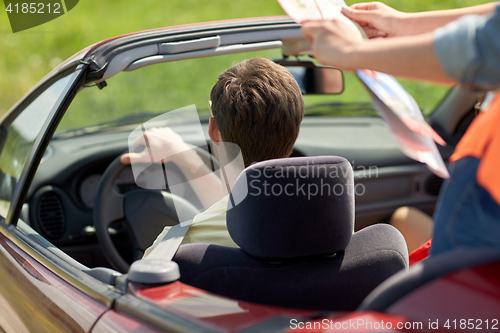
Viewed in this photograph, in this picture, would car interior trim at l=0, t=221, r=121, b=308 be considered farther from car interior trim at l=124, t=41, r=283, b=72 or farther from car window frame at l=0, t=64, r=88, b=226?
car interior trim at l=124, t=41, r=283, b=72

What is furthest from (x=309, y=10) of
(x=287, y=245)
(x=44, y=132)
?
(x=44, y=132)

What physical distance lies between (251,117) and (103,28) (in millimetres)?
11342

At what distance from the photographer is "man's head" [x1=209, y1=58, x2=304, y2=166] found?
1794 millimetres

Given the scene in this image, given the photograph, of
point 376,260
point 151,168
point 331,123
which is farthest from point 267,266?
point 331,123

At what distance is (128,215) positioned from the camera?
285 centimetres

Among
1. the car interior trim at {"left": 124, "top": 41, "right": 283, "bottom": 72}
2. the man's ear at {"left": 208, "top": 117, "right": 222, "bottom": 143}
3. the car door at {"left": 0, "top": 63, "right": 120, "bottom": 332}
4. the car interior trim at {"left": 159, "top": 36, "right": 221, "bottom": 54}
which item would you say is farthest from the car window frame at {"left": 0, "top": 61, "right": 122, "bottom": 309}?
the man's ear at {"left": 208, "top": 117, "right": 222, "bottom": 143}

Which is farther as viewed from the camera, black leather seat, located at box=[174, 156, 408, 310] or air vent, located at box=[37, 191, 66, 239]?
air vent, located at box=[37, 191, 66, 239]

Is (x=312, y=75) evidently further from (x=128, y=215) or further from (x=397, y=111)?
(x=397, y=111)

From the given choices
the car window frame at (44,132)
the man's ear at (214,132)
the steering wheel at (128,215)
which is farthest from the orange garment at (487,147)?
the steering wheel at (128,215)

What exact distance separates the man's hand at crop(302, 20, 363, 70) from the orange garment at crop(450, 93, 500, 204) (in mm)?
Result: 292

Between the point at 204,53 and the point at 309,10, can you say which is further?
the point at 204,53

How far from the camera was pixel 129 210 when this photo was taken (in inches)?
112

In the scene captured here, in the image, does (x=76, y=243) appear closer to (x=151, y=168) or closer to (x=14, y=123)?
(x=14, y=123)

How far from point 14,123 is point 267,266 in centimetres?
192
